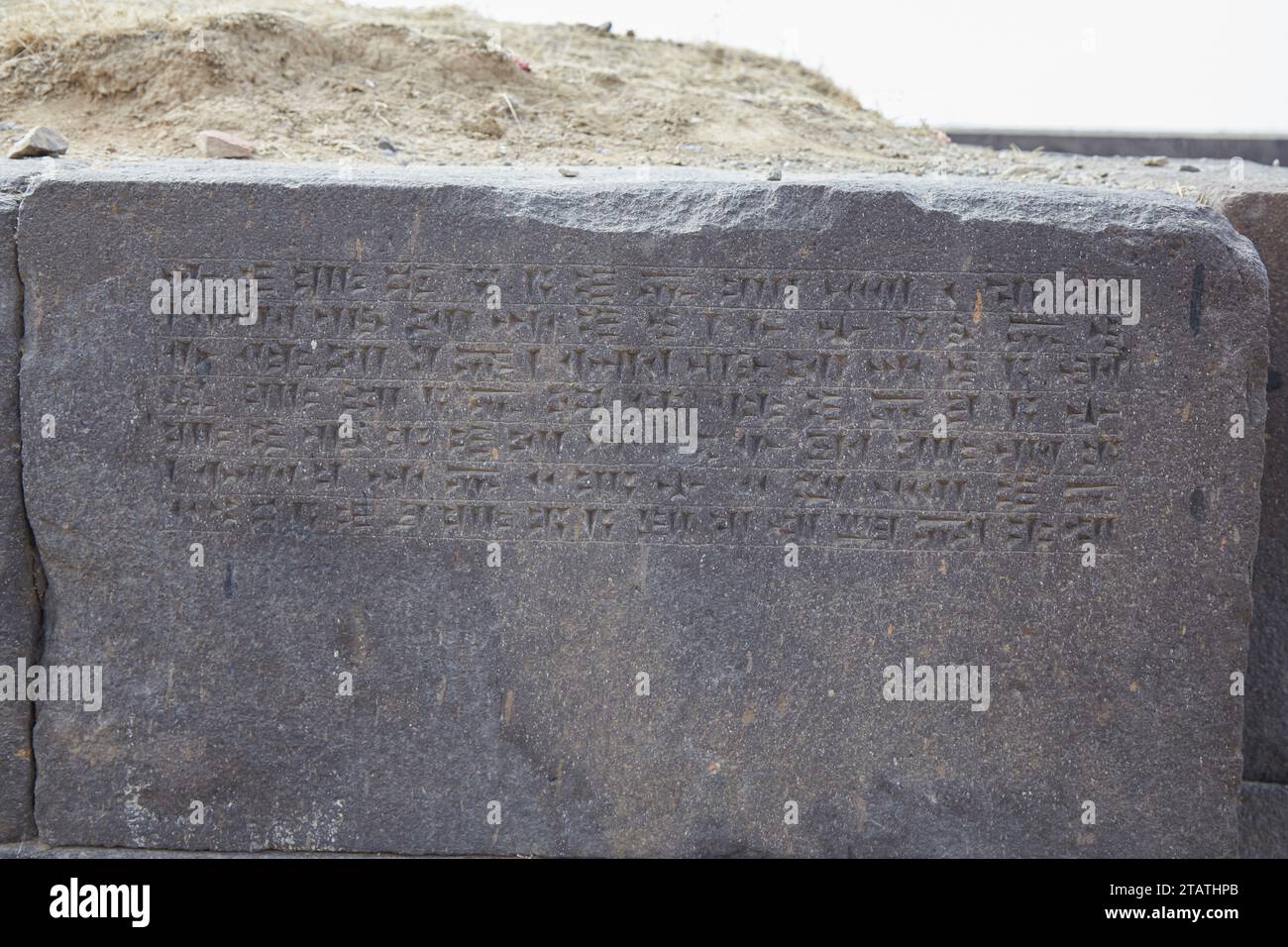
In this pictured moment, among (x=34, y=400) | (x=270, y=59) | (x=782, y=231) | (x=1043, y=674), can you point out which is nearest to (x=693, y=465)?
(x=782, y=231)

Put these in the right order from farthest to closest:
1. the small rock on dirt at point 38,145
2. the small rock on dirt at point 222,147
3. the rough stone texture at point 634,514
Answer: the small rock on dirt at point 222,147 → the small rock on dirt at point 38,145 → the rough stone texture at point 634,514

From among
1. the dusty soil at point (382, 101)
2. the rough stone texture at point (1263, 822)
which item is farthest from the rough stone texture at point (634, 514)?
the dusty soil at point (382, 101)

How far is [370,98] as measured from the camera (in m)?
3.98

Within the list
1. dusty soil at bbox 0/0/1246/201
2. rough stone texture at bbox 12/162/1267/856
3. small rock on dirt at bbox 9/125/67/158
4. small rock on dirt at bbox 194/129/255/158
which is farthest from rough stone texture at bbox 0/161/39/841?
dusty soil at bbox 0/0/1246/201

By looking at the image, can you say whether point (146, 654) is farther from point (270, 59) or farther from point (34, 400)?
point (270, 59)

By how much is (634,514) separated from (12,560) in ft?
4.77

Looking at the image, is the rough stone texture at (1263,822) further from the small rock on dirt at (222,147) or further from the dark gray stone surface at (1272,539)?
the small rock on dirt at (222,147)

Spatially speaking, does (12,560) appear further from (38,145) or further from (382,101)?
(382,101)

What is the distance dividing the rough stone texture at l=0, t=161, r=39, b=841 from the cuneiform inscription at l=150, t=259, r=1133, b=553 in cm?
33

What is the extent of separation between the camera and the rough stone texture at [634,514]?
2633mm

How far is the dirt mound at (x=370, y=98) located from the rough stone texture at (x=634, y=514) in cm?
104

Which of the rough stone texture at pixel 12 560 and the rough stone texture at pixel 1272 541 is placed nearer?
the rough stone texture at pixel 12 560

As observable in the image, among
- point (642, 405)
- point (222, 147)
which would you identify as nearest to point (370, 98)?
point (222, 147)

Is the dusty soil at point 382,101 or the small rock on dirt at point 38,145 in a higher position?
the dusty soil at point 382,101
